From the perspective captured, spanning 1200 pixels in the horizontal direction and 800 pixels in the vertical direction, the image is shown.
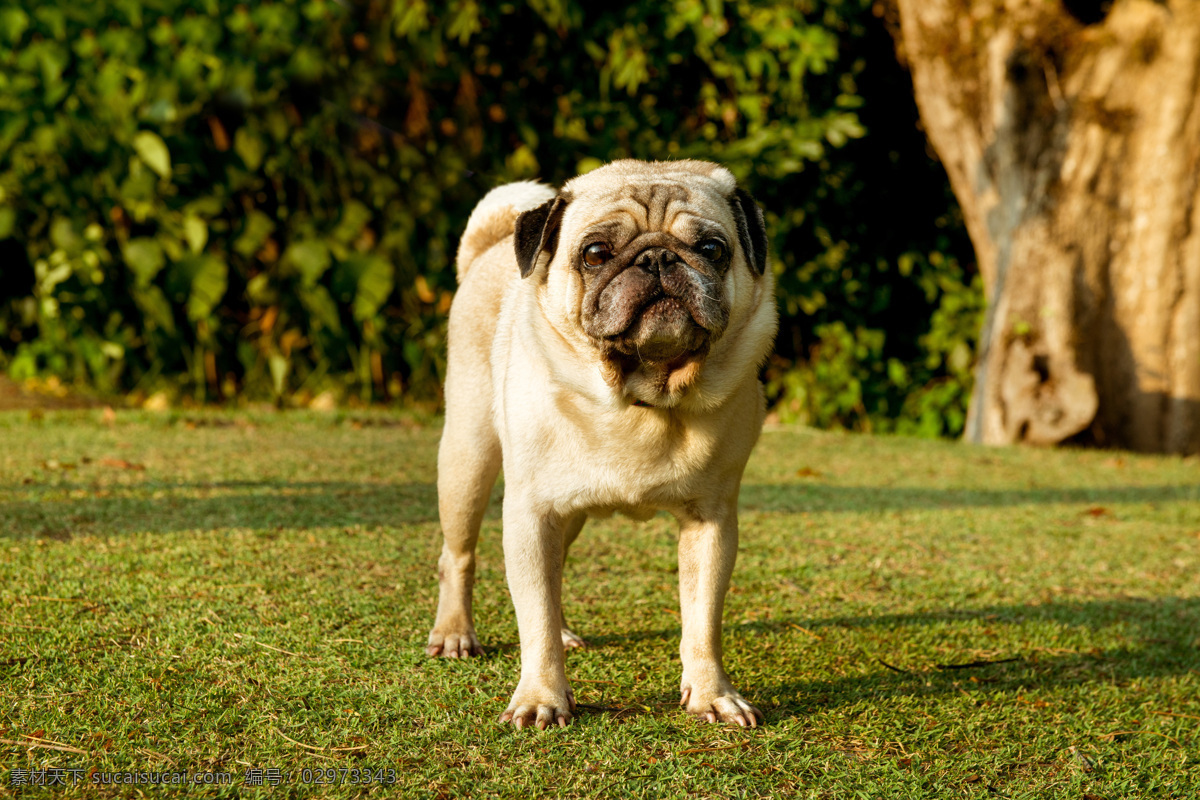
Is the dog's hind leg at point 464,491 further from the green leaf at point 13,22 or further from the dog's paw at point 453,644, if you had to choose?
the green leaf at point 13,22

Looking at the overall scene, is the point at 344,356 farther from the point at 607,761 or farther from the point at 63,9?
the point at 607,761

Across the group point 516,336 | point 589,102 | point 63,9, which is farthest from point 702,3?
point 516,336

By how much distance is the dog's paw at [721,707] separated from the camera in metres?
2.42

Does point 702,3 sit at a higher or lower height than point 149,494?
higher

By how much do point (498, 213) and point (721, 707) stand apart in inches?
68.4

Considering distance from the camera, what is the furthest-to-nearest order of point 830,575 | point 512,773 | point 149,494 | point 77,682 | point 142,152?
point 142,152 < point 149,494 < point 830,575 < point 77,682 < point 512,773

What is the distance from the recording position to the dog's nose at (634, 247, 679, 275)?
7.82ft

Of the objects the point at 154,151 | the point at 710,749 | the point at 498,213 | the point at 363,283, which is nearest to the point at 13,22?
the point at 154,151

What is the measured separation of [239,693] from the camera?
2418 mm

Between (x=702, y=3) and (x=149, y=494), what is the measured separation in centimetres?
541

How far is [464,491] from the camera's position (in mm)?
2967

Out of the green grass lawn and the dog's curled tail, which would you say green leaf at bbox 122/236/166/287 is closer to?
the green grass lawn

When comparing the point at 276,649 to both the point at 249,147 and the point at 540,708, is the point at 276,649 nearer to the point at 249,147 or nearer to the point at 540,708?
the point at 540,708

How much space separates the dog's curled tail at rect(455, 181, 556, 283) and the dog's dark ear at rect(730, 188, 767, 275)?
2.58 feet
